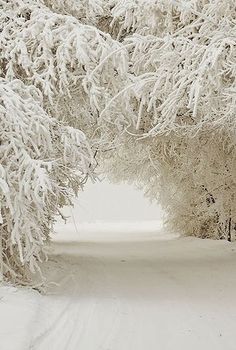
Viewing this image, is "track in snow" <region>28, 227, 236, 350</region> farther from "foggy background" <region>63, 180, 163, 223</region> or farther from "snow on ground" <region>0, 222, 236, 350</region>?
"foggy background" <region>63, 180, 163, 223</region>

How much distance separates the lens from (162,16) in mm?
8648

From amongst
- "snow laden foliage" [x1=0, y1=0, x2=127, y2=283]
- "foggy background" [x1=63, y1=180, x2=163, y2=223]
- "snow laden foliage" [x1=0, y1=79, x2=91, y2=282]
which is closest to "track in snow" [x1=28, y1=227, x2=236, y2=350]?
"snow laden foliage" [x1=0, y1=79, x2=91, y2=282]

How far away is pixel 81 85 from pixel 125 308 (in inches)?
129

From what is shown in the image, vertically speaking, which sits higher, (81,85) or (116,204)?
(81,85)

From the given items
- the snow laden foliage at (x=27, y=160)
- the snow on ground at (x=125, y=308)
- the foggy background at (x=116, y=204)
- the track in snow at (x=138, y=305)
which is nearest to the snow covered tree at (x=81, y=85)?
the snow laden foliage at (x=27, y=160)

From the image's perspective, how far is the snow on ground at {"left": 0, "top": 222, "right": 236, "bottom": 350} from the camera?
6.16 m

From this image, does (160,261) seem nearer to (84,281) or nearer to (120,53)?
(84,281)

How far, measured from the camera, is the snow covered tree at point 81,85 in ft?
24.0

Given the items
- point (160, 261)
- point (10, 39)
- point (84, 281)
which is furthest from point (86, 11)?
point (160, 261)

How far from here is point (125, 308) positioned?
25.9 ft

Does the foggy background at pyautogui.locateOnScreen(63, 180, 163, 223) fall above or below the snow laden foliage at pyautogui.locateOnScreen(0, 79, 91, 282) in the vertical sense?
below

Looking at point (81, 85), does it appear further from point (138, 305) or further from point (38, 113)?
point (138, 305)

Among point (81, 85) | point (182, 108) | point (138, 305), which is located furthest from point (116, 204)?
point (138, 305)

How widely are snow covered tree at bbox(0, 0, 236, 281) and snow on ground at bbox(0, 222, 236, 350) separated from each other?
89 cm
